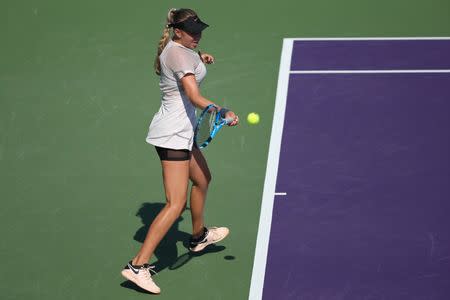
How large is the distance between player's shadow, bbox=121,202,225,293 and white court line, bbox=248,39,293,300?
400 mm

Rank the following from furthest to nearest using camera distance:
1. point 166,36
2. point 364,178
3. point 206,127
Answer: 1. point 364,178
2. point 206,127
3. point 166,36

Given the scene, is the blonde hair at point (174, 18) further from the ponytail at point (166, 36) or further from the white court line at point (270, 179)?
the white court line at point (270, 179)

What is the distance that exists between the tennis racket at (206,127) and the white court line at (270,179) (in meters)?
1.12

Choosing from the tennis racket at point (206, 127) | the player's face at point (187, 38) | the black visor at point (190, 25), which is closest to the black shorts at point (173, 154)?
the tennis racket at point (206, 127)

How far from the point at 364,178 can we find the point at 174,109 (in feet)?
8.12

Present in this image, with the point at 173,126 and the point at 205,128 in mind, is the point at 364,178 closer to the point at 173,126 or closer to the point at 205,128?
the point at 205,128

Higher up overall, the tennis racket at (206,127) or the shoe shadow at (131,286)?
the tennis racket at (206,127)

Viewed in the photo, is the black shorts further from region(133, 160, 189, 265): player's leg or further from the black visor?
the black visor

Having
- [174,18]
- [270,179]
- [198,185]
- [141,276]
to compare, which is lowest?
[141,276]

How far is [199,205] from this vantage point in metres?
7.75

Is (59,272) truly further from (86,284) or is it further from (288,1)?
(288,1)

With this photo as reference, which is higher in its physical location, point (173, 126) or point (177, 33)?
point (177, 33)

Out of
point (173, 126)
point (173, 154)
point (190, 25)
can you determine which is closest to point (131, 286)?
point (173, 154)

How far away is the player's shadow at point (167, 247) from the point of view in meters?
7.77
